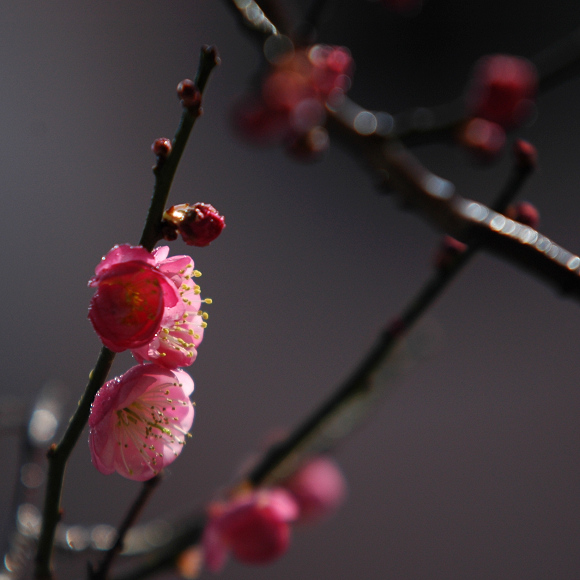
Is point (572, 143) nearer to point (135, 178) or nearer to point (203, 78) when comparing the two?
point (135, 178)

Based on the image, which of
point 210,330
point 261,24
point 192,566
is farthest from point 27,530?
point 210,330

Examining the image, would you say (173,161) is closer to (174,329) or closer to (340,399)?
(174,329)

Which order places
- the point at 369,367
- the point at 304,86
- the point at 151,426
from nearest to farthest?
the point at 151,426
the point at 369,367
the point at 304,86

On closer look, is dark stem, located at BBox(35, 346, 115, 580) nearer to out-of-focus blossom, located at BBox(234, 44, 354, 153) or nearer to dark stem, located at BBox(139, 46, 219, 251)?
dark stem, located at BBox(139, 46, 219, 251)

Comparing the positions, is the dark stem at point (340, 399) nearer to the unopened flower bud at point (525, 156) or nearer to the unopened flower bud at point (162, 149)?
the unopened flower bud at point (525, 156)

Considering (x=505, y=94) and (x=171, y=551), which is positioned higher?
(x=505, y=94)

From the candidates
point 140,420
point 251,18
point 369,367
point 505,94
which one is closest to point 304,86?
point 251,18
